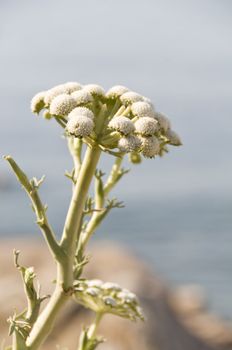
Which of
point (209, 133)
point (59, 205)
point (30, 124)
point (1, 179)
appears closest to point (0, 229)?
point (59, 205)

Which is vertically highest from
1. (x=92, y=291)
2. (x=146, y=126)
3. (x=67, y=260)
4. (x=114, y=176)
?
(x=146, y=126)

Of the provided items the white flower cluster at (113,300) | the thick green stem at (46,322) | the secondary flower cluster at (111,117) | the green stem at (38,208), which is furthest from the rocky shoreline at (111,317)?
the secondary flower cluster at (111,117)

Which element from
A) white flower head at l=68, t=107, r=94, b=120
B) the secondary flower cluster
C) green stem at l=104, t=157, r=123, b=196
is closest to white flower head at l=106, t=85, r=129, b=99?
the secondary flower cluster

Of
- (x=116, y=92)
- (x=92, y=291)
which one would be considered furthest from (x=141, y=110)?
(x=92, y=291)

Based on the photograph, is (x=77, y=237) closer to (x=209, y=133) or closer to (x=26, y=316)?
(x=26, y=316)

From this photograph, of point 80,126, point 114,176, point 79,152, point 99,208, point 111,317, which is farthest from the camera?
point 111,317

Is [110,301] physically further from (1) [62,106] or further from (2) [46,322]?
(1) [62,106]

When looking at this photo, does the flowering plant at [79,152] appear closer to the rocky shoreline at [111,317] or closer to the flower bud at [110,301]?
the flower bud at [110,301]
